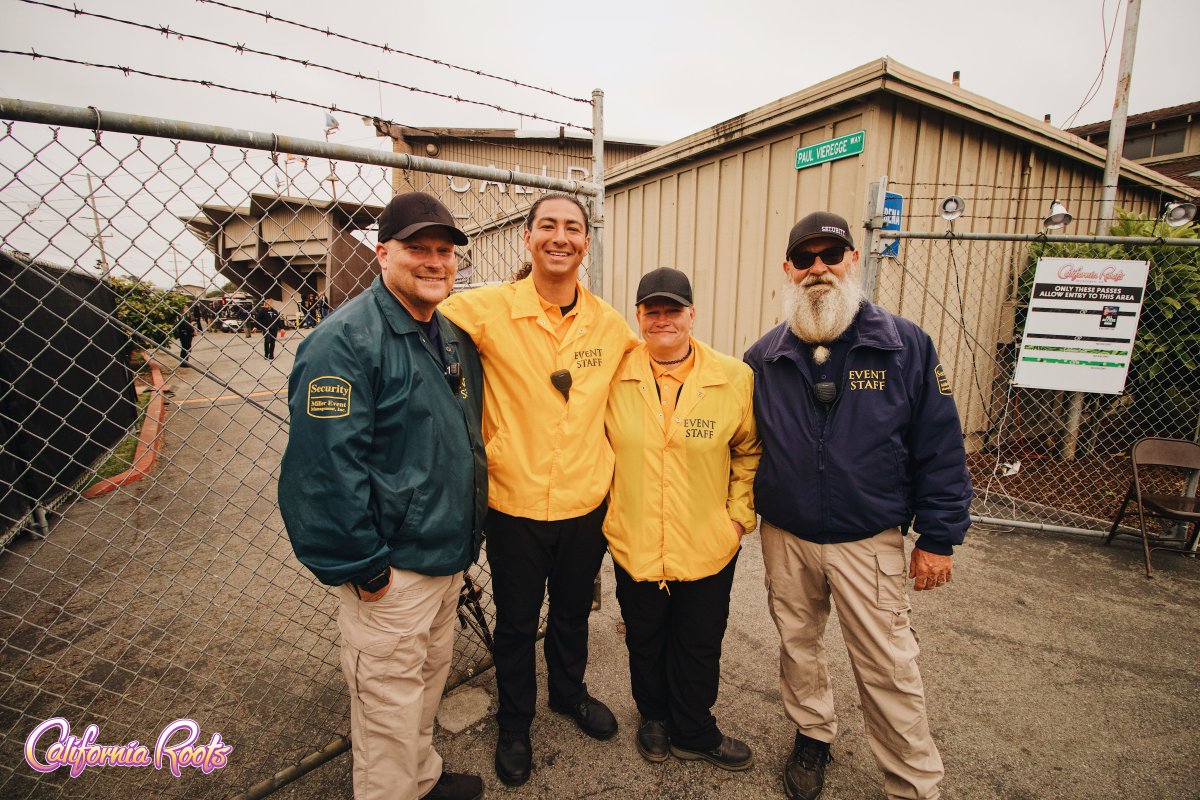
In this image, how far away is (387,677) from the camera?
5.78 feet

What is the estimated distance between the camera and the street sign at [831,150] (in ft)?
14.8

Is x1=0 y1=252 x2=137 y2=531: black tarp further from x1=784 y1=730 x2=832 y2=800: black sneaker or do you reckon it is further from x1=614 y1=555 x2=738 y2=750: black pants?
x1=784 y1=730 x2=832 y2=800: black sneaker

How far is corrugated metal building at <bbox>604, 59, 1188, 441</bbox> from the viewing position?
462 cm

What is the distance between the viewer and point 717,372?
7.07ft

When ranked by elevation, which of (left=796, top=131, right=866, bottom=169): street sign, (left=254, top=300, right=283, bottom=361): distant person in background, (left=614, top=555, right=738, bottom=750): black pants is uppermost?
(left=796, top=131, right=866, bottom=169): street sign

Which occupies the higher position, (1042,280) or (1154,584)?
(1042,280)

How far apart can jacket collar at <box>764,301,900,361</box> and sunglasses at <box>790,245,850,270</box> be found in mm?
231

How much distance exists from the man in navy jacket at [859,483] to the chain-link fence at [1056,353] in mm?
2345

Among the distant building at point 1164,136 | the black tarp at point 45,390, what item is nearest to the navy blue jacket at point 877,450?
the black tarp at point 45,390

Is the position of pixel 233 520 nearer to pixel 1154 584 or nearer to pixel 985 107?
pixel 1154 584

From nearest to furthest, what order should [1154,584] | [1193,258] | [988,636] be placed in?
[988,636], [1154,584], [1193,258]

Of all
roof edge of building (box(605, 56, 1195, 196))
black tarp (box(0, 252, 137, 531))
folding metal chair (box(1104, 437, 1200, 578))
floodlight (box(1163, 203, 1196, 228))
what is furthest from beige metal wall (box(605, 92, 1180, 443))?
black tarp (box(0, 252, 137, 531))

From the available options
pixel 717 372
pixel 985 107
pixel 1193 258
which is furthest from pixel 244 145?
pixel 1193 258

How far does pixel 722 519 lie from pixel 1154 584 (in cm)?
391
